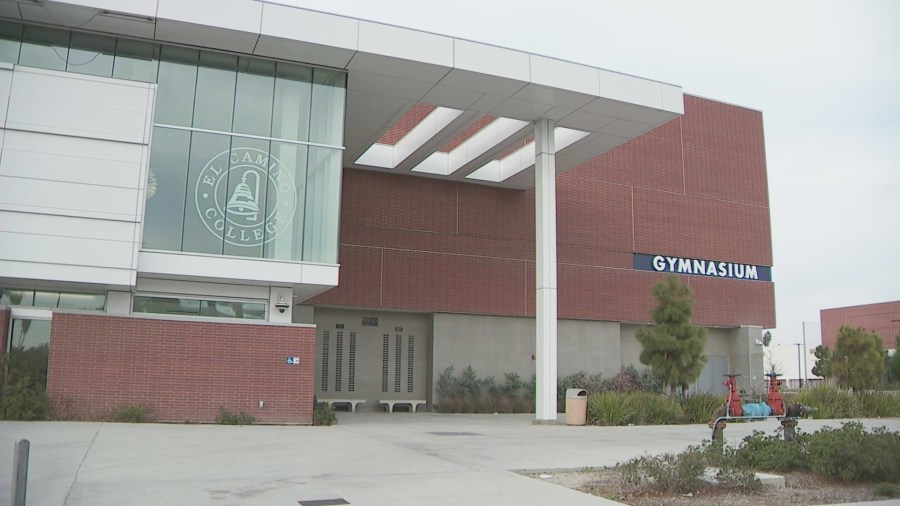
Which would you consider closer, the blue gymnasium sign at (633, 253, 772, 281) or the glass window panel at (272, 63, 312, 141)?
the glass window panel at (272, 63, 312, 141)

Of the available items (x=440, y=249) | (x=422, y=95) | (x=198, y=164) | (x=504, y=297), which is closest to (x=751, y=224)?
(x=504, y=297)

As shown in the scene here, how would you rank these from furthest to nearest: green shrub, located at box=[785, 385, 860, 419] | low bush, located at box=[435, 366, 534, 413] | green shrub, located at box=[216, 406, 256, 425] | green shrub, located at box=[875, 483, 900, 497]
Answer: low bush, located at box=[435, 366, 534, 413] → green shrub, located at box=[785, 385, 860, 419] → green shrub, located at box=[216, 406, 256, 425] → green shrub, located at box=[875, 483, 900, 497]

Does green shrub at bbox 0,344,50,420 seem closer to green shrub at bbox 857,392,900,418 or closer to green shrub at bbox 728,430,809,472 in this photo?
green shrub at bbox 728,430,809,472

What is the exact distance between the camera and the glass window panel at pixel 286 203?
17.2 meters

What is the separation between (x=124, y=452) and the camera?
423 inches

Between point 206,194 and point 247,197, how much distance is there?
2.92 ft

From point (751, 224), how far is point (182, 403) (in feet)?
85.8

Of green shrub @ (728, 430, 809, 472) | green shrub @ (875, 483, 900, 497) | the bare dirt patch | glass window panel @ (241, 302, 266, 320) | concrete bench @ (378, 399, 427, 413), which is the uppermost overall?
glass window panel @ (241, 302, 266, 320)

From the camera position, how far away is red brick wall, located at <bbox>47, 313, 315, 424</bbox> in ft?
50.7

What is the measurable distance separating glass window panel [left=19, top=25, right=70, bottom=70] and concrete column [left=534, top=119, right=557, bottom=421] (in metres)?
11.7

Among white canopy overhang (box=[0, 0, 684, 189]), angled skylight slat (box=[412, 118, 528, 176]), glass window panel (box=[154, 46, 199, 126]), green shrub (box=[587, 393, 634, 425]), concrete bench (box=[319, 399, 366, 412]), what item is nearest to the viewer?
white canopy overhang (box=[0, 0, 684, 189])

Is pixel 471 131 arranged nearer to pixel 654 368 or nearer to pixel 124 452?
pixel 654 368

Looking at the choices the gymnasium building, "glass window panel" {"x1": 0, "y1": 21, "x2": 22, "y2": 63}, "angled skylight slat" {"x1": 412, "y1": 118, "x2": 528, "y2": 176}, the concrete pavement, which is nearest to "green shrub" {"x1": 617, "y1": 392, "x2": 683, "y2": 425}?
the gymnasium building

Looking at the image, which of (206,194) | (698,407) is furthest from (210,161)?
(698,407)
